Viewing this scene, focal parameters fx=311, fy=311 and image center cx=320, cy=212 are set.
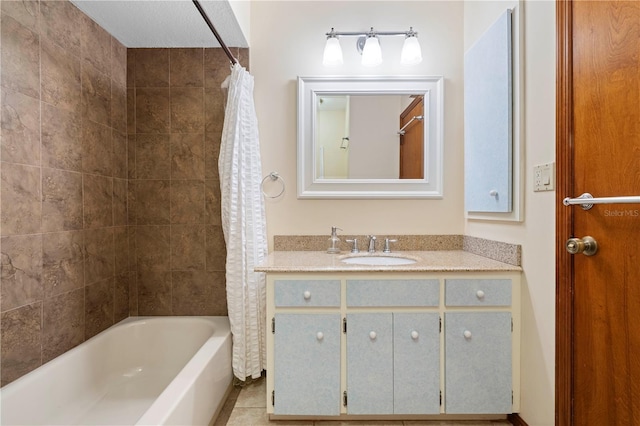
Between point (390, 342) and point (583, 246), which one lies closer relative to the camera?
point (583, 246)

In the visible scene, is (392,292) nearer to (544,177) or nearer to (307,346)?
(307,346)

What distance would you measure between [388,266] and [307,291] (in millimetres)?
415

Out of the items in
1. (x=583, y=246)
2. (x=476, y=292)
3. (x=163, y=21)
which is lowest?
(x=476, y=292)

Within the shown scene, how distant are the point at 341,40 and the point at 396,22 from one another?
1.21ft

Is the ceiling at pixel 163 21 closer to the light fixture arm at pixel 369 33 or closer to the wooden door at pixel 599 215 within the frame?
the light fixture arm at pixel 369 33

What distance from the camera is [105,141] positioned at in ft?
5.93

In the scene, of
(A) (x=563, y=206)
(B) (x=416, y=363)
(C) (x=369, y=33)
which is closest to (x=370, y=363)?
(B) (x=416, y=363)

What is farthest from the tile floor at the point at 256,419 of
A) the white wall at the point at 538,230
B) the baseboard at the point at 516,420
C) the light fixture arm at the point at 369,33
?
the light fixture arm at the point at 369,33

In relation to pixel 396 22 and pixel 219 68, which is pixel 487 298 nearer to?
pixel 396 22

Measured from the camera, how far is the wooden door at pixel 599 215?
3.21 ft

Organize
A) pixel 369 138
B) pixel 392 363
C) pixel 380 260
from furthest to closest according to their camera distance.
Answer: pixel 369 138
pixel 380 260
pixel 392 363

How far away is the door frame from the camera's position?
118 centimetres

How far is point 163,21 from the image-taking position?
68.1 inches

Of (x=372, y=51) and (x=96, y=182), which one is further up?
(x=372, y=51)
